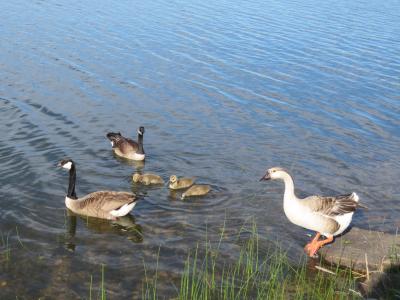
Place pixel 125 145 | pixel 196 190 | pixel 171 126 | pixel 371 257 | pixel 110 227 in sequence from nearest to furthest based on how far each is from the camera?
pixel 371 257 < pixel 110 227 < pixel 196 190 < pixel 125 145 < pixel 171 126

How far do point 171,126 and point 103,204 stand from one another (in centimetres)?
693

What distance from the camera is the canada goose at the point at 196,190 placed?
13.7 metres

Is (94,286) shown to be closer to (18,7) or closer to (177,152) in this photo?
(177,152)

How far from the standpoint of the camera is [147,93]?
72.7ft

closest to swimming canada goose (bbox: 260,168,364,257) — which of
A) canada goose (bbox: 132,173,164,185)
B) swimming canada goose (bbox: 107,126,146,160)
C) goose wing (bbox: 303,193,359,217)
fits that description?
goose wing (bbox: 303,193,359,217)

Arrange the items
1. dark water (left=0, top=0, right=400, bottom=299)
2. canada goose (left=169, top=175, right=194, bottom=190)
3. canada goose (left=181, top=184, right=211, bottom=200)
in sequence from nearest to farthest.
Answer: dark water (left=0, top=0, right=400, bottom=299) < canada goose (left=181, top=184, right=211, bottom=200) < canada goose (left=169, top=175, right=194, bottom=190)

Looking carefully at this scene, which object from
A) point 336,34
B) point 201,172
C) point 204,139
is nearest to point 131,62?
point 204,139

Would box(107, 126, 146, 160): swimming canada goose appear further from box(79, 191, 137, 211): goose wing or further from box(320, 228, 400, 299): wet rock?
box(320, 228, 400, 299): wet rock

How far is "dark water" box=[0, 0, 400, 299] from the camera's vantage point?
453 inches

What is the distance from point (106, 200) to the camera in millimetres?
12531

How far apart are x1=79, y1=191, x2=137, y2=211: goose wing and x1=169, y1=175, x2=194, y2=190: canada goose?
1683mm

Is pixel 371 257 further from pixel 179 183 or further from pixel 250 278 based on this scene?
pixel 179 183

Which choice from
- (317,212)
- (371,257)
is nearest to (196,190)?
(317,212)

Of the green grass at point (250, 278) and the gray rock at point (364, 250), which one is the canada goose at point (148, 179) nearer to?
the green grass at point (250, 278)
